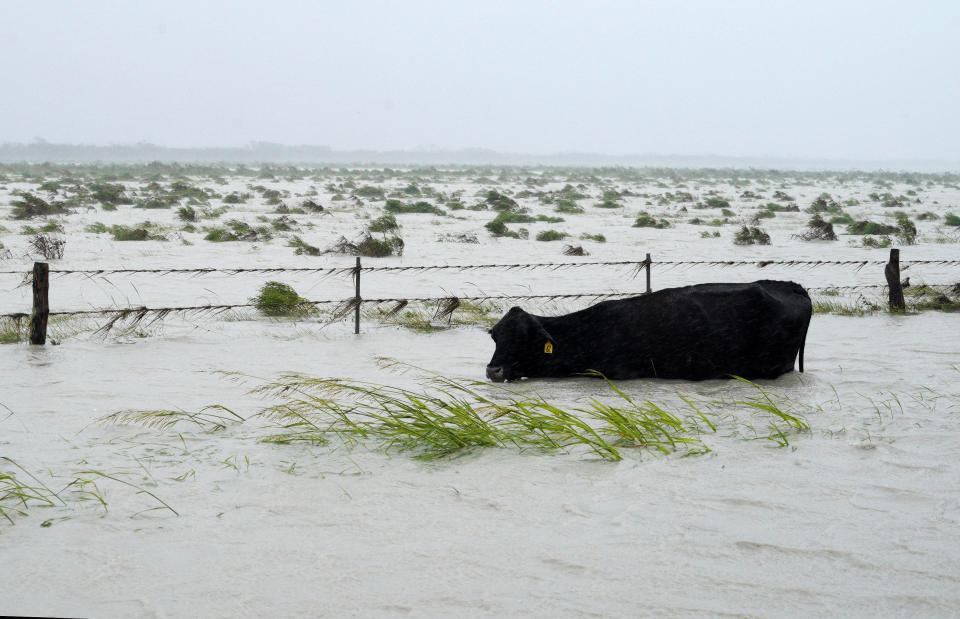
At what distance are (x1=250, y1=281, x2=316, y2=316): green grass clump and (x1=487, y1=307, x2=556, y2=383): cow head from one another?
3.74 m

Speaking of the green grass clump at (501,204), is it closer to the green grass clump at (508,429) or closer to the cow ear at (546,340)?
the cow ear at (546,340)

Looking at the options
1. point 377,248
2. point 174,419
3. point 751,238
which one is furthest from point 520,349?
point 751,238

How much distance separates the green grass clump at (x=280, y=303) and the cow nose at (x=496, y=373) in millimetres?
3734

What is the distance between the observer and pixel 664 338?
737 centimetres

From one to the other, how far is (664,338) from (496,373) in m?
1.38

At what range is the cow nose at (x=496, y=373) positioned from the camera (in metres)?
7.33

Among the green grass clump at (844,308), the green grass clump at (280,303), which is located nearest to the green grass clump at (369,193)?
the green grass clump at (280,303)

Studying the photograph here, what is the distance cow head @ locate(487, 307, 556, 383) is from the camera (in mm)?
7344

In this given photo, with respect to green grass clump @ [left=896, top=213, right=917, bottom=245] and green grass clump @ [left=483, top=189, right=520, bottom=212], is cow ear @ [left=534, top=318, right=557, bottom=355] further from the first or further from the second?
green grass clump @ [left=483, top=189, right=520, bottom=212]

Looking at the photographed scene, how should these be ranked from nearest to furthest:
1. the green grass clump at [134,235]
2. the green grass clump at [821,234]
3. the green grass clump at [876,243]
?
the green grass clump at [134,235], the green grass clump at [876,243], the green grass clump at [821,234]

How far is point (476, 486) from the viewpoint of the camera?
4910 millimetres

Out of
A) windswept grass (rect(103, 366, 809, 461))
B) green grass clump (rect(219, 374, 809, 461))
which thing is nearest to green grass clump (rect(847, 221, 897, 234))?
windswept grass (rect(103, 366, 809, 461))

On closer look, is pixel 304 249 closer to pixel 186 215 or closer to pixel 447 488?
pixel 186 215

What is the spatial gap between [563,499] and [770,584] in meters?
1.25
